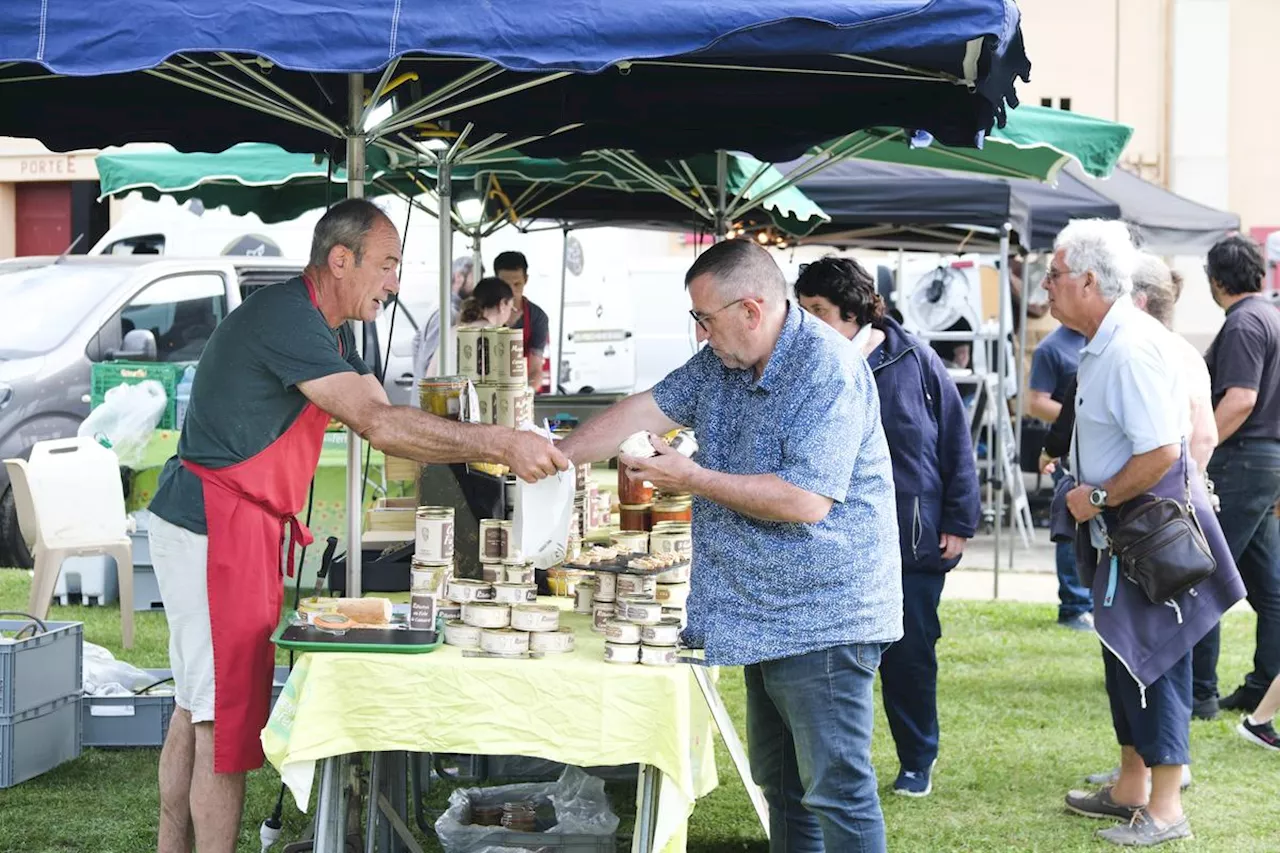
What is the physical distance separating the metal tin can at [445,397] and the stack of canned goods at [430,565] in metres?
0.28

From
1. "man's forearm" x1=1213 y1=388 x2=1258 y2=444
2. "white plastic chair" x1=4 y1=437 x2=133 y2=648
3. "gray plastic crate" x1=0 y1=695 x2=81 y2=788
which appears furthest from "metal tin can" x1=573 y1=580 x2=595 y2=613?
"white plastic chair" x1=4 y1=437 x2=133 y2=648

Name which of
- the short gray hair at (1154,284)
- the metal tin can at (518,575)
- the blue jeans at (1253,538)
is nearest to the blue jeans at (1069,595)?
the blue jeans at (1253,538)

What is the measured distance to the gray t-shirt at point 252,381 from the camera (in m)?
3.71

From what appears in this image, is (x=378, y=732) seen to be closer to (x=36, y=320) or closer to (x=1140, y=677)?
(x=1140, y=677)

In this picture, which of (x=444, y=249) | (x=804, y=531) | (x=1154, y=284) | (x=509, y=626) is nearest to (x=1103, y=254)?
(x=1154, y=284)

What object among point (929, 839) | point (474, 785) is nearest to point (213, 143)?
point (474, 785)

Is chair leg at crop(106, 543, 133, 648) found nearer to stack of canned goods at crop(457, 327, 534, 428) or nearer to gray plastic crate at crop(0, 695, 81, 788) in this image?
gray plastic crate at crop(0, 695, 81, 788)

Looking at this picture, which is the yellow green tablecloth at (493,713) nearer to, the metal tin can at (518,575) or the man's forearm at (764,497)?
the metal tin can at (518,575)

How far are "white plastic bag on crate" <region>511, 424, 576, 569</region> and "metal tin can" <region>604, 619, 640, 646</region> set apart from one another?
425 millimetres

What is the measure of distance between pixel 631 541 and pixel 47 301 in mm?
6831

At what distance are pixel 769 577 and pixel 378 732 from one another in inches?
37.3

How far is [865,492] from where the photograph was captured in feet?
11.1

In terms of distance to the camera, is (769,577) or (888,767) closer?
(769,577)

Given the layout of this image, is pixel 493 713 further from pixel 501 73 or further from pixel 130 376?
pixel 130 376
